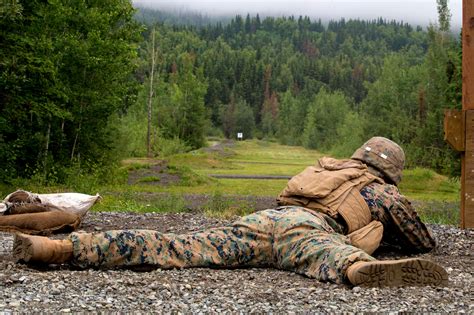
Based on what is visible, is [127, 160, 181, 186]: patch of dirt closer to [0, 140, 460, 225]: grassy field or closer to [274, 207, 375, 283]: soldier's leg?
[0, 140, 460, 225]: grassy field

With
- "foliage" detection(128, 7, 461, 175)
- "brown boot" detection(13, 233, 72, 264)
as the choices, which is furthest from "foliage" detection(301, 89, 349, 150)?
"brown boot" detection(13, 233, 72, 264)

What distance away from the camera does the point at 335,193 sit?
24.8 feet

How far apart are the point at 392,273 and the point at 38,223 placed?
5875 mm

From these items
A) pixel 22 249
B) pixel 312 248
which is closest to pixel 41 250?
pixel 22 249

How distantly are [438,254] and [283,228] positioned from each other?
9.14 ft

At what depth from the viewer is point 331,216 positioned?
7.49 m

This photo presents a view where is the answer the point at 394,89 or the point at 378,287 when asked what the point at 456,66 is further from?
the point at 378,287

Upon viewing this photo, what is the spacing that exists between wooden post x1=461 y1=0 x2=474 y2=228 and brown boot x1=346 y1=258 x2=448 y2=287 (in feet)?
16.3

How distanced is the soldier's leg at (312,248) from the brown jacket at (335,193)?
0.72 ft

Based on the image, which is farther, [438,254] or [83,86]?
[83,86]

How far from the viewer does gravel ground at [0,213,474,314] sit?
17.3 feet

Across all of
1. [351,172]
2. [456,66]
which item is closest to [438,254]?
[351,172]

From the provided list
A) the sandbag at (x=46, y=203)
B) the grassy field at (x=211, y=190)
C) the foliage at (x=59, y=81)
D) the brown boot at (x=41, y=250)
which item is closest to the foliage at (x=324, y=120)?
the grassy field at (x=211, y=190)

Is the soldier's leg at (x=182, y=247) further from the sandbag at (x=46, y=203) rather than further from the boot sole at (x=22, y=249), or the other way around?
the sandbag at (x=46, y=203)
